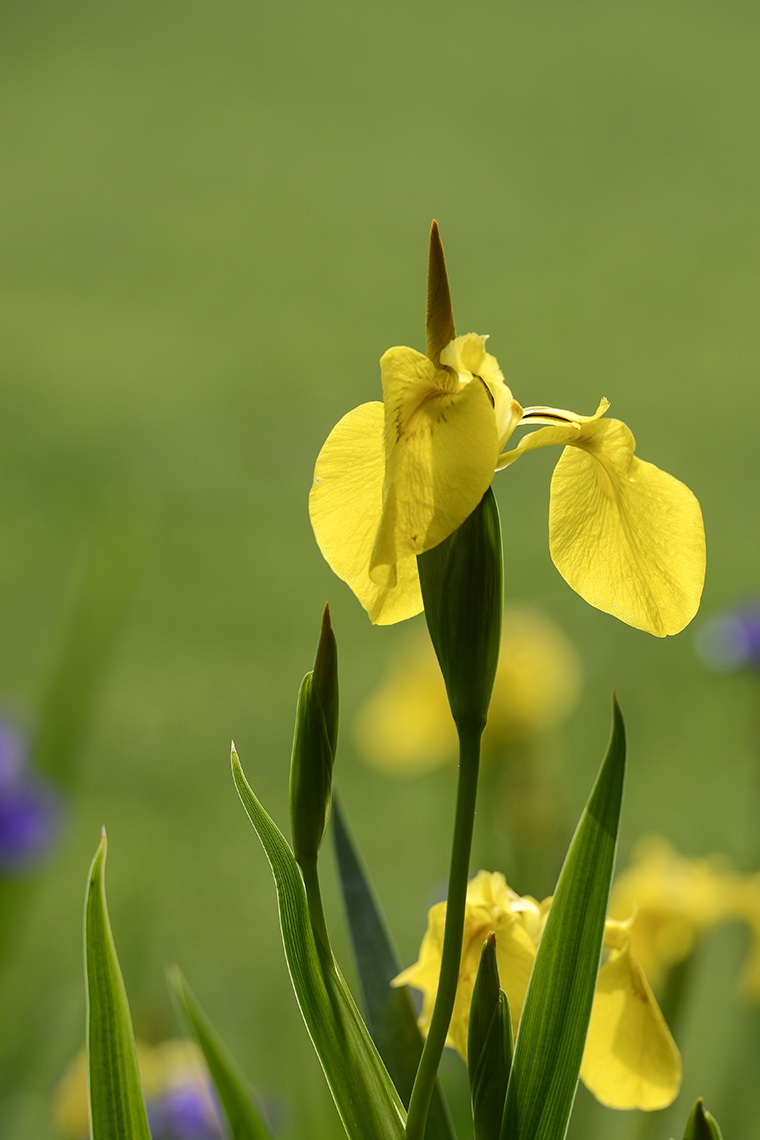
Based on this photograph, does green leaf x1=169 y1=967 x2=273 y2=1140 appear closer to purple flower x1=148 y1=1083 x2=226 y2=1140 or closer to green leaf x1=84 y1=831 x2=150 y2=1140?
green leaf x1=84 y1=831 x2=150 y2=1140

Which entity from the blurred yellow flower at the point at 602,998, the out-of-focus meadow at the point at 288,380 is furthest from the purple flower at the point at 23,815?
the blurred yellow flower at the point at 602,998

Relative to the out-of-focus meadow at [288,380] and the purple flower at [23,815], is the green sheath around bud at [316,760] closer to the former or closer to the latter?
the out-of-focus meadow at [288,380]

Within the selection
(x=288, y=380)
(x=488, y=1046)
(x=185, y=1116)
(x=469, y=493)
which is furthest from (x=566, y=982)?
(x=288, y=380)

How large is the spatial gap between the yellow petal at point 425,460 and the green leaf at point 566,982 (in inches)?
3.3

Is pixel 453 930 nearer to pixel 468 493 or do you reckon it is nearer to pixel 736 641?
pixel 468 493

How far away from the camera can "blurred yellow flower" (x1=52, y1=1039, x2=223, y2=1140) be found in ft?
2.31

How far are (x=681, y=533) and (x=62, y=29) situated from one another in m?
6.32

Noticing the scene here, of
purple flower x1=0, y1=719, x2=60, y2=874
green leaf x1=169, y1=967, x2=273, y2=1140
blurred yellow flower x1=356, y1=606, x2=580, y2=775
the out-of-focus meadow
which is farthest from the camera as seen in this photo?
the out-of-focus meadow

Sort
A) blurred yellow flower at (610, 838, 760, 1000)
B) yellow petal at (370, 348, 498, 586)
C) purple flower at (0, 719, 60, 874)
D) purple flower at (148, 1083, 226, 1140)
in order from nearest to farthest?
yellow petal at (370, 348, 498, 586), blurred yellow flower at (610, 838, 760, 1000), purple flower at (148, 1083, 226, 1140), purple flower at (0, 719, 60, 874)

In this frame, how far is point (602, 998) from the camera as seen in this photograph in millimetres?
364

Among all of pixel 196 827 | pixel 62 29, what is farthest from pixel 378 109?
pixel 196 827

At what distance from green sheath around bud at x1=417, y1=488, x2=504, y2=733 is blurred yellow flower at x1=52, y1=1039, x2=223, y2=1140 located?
0.48m

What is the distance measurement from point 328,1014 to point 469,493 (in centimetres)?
15

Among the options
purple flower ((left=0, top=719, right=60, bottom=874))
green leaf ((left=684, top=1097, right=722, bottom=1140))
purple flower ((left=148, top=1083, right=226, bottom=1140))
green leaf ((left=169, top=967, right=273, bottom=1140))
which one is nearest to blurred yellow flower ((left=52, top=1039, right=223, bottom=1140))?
purple flower ((left=148, top=1083, right=226, bottom=1140))
